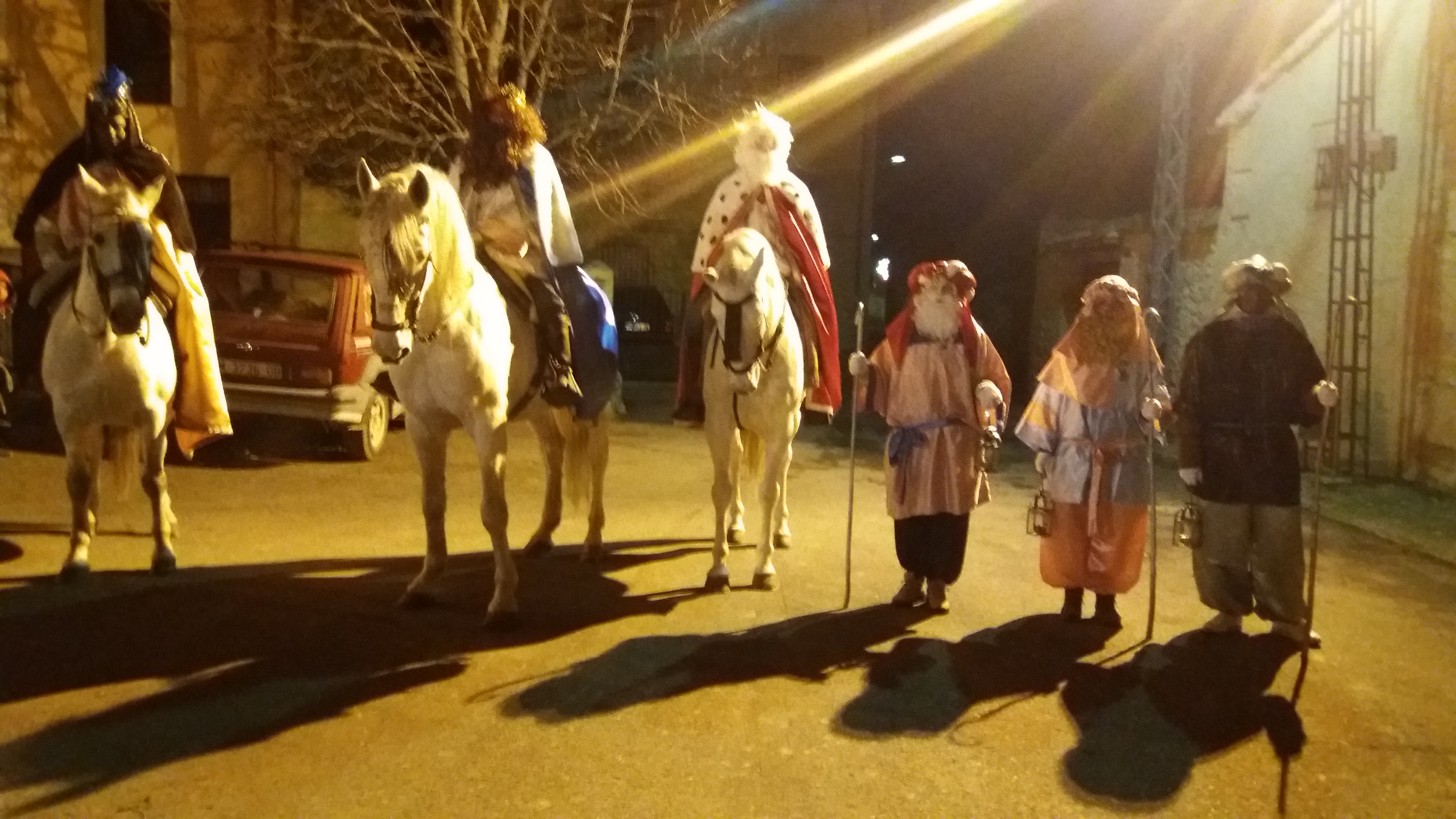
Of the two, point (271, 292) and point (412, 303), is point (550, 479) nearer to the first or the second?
point (412, 303)

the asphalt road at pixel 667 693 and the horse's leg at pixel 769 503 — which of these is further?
the horse's leg at pixel 769 503

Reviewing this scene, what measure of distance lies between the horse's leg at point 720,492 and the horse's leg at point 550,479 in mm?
1303

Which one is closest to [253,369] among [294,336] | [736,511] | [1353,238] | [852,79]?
[294,336]

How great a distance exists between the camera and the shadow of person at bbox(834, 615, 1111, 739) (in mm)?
4480

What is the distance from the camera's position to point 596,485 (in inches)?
278

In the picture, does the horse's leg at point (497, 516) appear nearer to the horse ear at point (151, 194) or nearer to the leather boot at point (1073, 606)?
the horse ear at point (151, 194)

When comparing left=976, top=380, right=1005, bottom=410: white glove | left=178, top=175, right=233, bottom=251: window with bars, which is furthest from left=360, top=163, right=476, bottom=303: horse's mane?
left=178, top=175, right=233, bottom=251: window with bars

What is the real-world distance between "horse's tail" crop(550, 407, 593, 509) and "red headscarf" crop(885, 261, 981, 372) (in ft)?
7.17

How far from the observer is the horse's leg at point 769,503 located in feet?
20.6

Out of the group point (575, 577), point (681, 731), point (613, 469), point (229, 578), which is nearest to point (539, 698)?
point (681, 731)

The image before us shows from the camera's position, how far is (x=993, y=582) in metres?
6.75

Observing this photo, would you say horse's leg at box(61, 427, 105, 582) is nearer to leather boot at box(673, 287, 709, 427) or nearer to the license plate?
leather boot at box(673, 287, 709, 427)

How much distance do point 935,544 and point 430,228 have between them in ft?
10.7

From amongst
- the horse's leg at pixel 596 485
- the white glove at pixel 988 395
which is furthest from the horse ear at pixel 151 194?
the white glove at pixel 988 395
